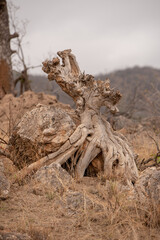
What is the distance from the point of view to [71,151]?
458cm

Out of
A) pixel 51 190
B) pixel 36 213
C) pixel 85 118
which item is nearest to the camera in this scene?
pixel 36 213

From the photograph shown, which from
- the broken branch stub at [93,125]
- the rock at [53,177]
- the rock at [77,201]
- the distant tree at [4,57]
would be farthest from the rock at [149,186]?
the distant tree at [4,57]

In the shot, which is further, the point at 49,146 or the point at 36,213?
the point at 49,146

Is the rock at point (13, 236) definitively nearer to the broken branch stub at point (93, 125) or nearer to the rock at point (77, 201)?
the rock at point (77, 201)

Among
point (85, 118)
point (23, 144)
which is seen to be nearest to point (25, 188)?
point (23, 144)

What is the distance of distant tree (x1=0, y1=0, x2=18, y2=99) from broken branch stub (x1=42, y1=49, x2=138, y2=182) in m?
6.64

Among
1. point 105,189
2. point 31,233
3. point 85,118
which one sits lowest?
point 105,189

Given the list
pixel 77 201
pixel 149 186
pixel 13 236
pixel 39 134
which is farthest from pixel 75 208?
pixel 39 134

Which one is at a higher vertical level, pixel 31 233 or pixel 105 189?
pixel 31 233

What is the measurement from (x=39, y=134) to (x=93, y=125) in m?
1.04

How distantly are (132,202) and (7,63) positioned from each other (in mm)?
9789

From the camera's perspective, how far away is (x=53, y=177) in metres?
4.00

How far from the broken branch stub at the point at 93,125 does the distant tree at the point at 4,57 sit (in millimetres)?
6636

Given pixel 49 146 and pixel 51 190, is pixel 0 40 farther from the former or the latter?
pixel 51 190
